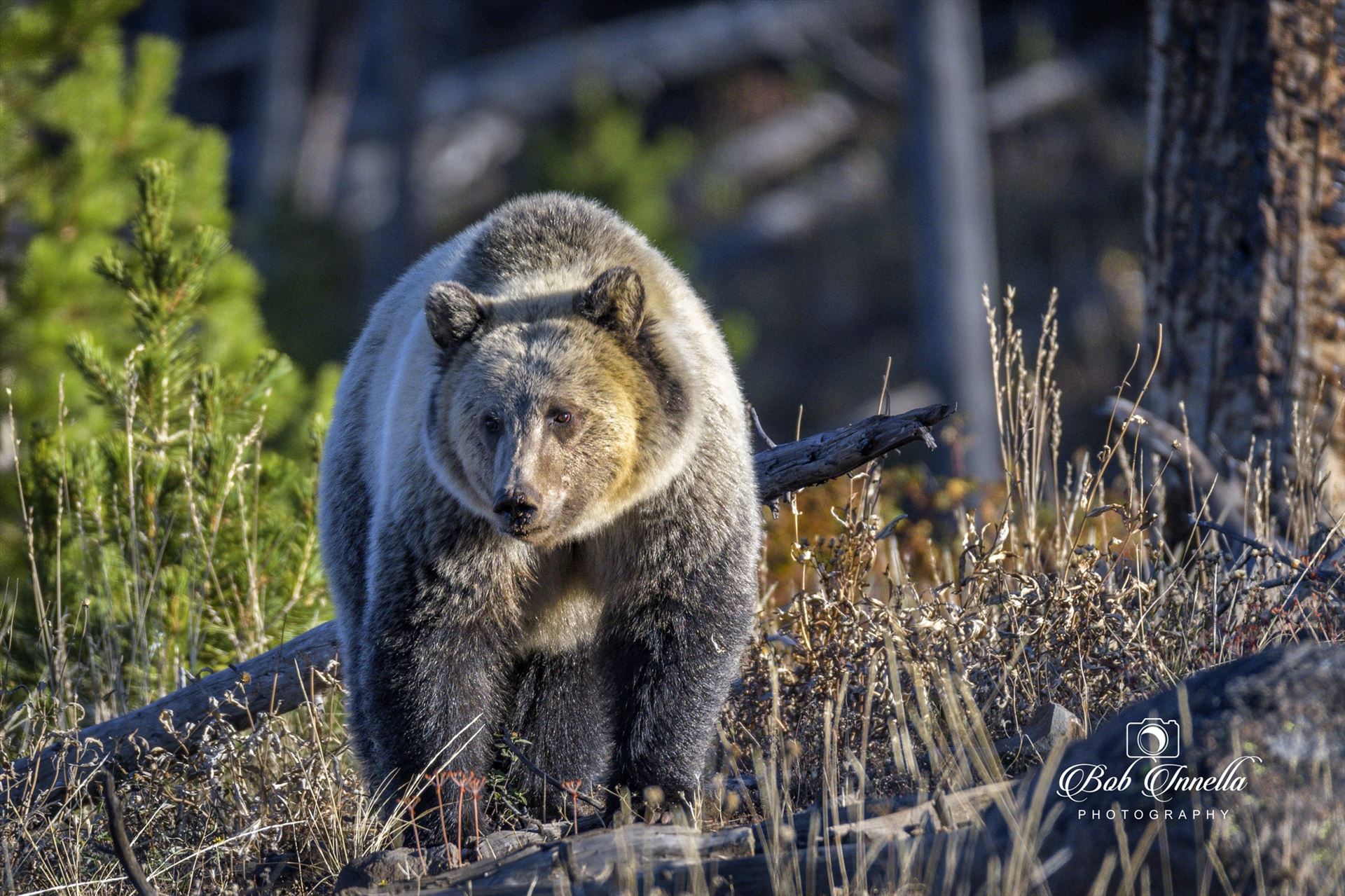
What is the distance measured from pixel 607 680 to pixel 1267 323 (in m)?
3.74

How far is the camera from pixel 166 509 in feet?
20.2

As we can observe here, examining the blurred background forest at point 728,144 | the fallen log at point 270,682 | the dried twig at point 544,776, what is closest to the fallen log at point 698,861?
the dried twig at point 544,776

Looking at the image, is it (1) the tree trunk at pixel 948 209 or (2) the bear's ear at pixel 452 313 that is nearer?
(2) the bear's ear at pixel 452 313

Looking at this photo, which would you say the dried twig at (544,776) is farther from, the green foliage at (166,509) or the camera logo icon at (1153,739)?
the green foliage at (166,509)

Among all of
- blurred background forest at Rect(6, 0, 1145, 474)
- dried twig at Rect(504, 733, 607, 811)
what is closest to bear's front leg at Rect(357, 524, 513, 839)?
dried twig at Rect(504, 733, 607, 811)

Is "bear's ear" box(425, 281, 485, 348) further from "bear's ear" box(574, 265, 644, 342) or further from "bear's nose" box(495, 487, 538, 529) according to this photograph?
"bear's nose" box(495, 487, 538, 529)

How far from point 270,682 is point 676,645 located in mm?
1861

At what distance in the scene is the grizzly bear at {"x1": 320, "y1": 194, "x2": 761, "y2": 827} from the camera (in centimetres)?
415

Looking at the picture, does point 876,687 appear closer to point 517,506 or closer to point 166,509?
point 517,506

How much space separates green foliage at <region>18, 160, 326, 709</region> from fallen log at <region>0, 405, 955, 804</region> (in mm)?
668

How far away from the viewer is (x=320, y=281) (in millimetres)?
16984

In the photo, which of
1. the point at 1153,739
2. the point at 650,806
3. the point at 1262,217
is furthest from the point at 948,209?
the point at 1153,739

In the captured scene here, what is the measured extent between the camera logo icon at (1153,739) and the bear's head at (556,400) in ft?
5.79

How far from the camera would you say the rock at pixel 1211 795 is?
287cm
